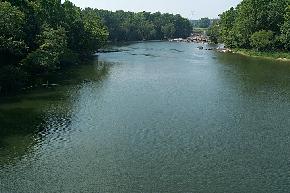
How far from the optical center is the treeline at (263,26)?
322 feet

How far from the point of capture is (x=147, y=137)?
35.9 meters

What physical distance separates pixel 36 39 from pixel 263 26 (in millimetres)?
60983

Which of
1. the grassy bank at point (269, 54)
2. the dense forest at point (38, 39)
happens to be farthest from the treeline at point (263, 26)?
the dense forest at point (38, 39)

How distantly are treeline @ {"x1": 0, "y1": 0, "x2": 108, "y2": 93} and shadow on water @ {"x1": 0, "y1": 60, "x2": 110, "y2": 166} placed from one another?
2.77 metres

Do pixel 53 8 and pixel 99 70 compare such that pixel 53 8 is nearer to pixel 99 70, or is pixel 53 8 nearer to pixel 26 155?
pixel 99 70

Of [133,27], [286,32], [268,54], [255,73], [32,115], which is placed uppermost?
[133,27]

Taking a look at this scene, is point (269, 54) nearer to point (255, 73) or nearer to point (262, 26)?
point (262, 26)

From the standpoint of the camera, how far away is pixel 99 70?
73.8m

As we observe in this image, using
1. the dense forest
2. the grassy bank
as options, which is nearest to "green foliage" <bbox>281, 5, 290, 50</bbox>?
the grassy bank

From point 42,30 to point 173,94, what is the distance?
25.3 m

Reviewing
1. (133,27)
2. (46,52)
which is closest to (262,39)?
(46,52)

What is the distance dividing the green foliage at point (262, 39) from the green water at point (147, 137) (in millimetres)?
38070

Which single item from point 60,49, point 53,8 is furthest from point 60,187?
point 53,8

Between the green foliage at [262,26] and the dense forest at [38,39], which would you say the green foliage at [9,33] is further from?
the green foliage at [262,26]
